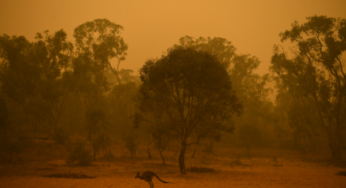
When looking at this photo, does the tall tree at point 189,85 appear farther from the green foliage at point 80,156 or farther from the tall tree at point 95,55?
the tall tree at point 95,55

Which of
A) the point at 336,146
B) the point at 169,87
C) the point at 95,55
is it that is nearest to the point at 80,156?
the point at 169,87

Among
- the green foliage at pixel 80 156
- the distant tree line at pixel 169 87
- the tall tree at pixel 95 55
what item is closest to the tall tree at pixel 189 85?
the distant tree line at pixel 169 87

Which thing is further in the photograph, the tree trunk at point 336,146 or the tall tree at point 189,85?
the tree trunk at point 336,146

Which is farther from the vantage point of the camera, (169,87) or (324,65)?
(324,65)

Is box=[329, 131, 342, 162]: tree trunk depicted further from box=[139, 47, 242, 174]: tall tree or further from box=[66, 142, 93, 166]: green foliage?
box=[66, 142, 93, 166]: green foliage

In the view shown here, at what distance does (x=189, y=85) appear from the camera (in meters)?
16.8

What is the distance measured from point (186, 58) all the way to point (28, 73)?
2392cm

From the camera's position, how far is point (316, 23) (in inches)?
1116

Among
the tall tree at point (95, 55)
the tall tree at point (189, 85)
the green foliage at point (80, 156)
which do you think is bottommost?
the green foliage at point (80, 156)

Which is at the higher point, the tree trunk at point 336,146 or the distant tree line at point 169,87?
the distant tree line at point 169,87

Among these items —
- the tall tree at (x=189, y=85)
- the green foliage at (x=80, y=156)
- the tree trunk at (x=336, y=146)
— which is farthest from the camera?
the tree trunk at (x=336, y=146)

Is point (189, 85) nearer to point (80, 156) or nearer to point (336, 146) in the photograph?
point (80, 156)

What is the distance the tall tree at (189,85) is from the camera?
16.2 m

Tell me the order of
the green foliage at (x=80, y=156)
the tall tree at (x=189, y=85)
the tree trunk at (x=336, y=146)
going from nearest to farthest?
the tall tree at (x=189, y=85) < the green foliage at (x=80, y=156) < the tree trunk at (x=336, y=146)
